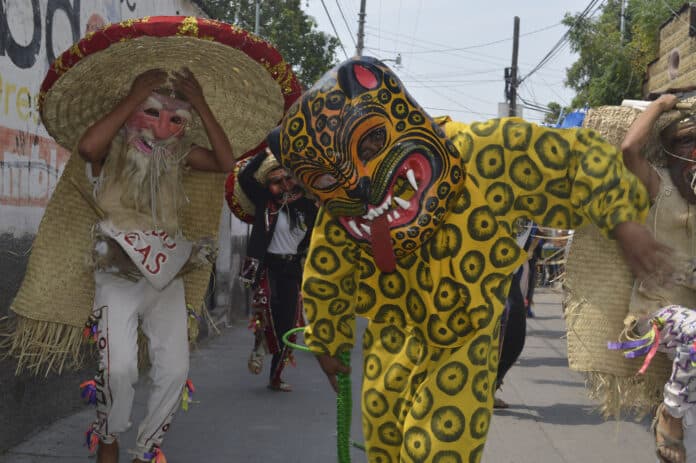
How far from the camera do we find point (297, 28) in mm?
25141

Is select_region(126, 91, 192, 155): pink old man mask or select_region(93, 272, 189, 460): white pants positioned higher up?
select_region(126, 91, 192, 155): pink old man mask

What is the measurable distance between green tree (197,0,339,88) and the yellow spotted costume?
2126 cm

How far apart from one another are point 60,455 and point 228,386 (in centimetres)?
263

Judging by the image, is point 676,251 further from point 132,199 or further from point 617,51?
point 617,51

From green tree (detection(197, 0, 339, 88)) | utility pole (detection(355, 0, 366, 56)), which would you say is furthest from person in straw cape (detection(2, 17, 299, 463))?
utility pole (detection(355, 0, 366, 56))

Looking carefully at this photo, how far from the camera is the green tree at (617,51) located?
27.6 m

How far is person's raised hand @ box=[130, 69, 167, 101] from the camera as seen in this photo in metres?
4.34

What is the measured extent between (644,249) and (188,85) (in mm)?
2356

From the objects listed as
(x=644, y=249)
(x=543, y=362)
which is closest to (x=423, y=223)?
(x=644, y=249)

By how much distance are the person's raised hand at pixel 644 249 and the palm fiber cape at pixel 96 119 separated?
1921mm

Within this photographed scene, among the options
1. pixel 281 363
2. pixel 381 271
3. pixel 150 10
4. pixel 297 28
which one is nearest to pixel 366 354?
pixel 381 271

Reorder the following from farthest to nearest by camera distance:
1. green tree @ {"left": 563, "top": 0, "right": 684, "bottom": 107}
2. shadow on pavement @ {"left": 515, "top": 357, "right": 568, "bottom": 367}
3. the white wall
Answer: green tree @ {"left": 563, "top": 0, "right": 684, "bottom": 107} < shadow on pavement @ {"left": 515, "top": 357, "right": 568, "bottom": 367} < the white wall

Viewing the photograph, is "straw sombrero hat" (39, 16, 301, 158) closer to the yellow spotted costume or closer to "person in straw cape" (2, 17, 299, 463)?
"person in straw cape" (2, 17, 299, 463)

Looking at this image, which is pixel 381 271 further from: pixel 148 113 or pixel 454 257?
pixel 148 113
